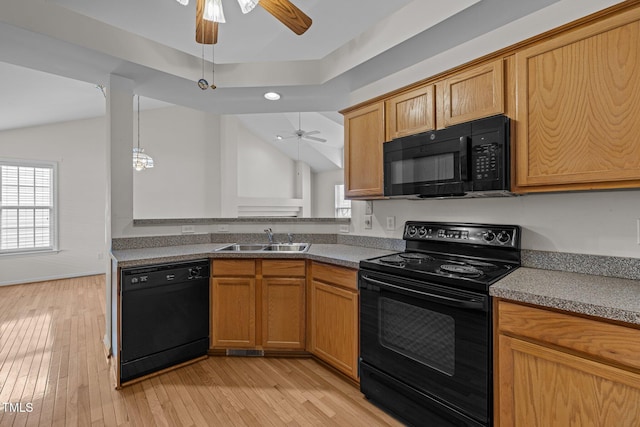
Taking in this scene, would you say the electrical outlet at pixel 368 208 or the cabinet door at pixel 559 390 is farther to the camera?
the electrical outlet at pixel 368 208

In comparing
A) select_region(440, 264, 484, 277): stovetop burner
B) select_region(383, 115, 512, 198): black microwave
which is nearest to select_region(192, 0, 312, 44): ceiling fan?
select_region(383, 115, 512, 198): black microwave

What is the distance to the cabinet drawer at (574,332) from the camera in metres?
1.07

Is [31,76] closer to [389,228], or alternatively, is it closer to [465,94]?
[389,228]

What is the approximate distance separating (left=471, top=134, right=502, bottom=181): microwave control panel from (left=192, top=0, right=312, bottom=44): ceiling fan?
113 cm

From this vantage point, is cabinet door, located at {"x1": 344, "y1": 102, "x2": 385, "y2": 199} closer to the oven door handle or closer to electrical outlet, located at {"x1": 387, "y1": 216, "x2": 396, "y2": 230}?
electrical outlet, located at {"x1": 387, "y1": 216, "x2": 396, "y2": 230}

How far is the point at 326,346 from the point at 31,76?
165 inches

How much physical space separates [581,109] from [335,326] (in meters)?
1.90

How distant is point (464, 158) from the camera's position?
5.74 ft

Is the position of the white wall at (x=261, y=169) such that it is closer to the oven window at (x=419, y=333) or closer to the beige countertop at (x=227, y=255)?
the beige countertop at (x=227, y=255)

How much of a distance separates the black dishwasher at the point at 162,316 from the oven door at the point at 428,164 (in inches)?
64.4

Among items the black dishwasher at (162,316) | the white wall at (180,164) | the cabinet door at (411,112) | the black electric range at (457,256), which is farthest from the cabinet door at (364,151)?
the white wall at (180,164)

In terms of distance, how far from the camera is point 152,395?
2.03 meters

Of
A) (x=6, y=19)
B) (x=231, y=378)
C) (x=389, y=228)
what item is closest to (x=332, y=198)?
(x=389, y=228)

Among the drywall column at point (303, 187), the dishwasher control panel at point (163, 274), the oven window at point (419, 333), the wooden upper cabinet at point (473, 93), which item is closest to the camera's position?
the oven window at point (419, 333)
